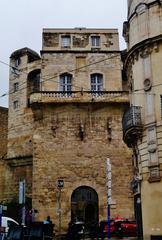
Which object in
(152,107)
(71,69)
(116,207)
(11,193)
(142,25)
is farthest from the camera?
(11,193)

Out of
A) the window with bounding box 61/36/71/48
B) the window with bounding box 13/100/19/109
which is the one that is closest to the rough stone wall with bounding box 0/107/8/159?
the window with bounding box 13/100/19/109

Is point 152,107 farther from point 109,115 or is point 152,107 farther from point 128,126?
point 109,115

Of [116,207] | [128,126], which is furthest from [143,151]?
[116,207]

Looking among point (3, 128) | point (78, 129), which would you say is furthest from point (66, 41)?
point (3, 128)

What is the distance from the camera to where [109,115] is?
3192 cm

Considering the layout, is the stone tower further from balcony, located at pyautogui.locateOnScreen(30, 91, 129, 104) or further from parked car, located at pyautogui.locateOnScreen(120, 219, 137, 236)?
balcony, located at pyautogui.locateOnScreen(30, 91, 129, 104)

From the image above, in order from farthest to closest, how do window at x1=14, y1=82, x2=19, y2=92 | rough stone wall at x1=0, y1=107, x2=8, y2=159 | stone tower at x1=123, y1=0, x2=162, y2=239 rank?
rough stone wall at x1=0, y1=107, x2=8, y2=159, window at x1=14, y1=82, x2=19, y2=92, stone tower at x1=123, y1=0, x2=162, y2=239

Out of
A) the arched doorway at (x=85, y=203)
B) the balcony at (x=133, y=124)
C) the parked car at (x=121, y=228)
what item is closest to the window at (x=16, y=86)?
the arched doorway at (x=85, y=203)

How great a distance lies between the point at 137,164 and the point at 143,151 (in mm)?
1341

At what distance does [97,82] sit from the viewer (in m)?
33.8

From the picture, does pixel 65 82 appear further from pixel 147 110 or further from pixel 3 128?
pixel 147 110

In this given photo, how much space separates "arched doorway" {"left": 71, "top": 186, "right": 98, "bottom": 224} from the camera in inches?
1197

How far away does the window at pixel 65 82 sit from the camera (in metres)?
33.5

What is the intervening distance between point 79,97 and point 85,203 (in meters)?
7.28
